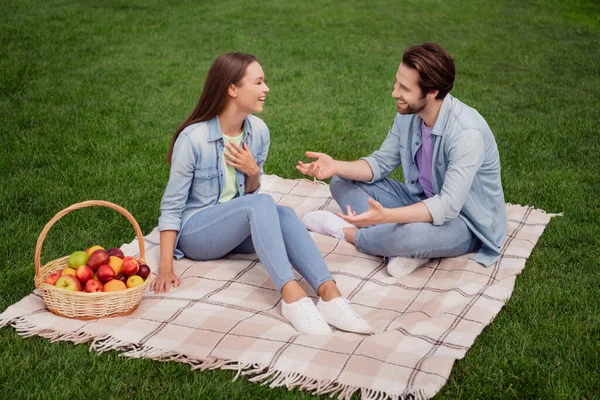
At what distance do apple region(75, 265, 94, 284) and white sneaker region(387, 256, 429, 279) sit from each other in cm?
172

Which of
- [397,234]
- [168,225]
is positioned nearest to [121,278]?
[168,225]

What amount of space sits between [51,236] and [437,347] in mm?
2604

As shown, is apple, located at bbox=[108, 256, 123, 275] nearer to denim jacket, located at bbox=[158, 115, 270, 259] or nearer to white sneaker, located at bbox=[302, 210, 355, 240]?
denim jacket, located at bbox=[158, 115, 270, 259]

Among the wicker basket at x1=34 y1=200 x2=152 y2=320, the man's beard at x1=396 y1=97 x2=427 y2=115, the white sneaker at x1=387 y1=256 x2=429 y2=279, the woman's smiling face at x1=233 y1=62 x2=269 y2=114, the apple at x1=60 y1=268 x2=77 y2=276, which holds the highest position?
the woman's smiling face at x1=233 y1=62 x2=269 y2=114

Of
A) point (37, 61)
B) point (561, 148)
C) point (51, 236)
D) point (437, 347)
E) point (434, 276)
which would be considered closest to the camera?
point (437, 347)

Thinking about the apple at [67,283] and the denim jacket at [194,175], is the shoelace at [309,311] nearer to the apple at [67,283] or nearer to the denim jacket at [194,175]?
the denim jacket at [194,175]

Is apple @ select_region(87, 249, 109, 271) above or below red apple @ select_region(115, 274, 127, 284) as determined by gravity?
above

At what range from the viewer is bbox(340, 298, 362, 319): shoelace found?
157 inches

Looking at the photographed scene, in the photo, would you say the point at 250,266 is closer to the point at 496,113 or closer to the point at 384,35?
the point at 496,113

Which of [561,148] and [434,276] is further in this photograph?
[561,148]

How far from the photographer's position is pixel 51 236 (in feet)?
16.7

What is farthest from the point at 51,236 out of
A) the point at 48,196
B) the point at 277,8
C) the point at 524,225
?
the point at 277,8

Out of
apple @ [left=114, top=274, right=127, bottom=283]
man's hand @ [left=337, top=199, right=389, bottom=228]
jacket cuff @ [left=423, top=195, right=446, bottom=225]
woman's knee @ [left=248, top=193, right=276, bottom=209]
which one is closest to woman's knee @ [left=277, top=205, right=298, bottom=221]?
woman's knee @ [left=248, top=193, right=276, bottom=209]

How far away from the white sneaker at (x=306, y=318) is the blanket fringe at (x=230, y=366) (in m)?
0.37
